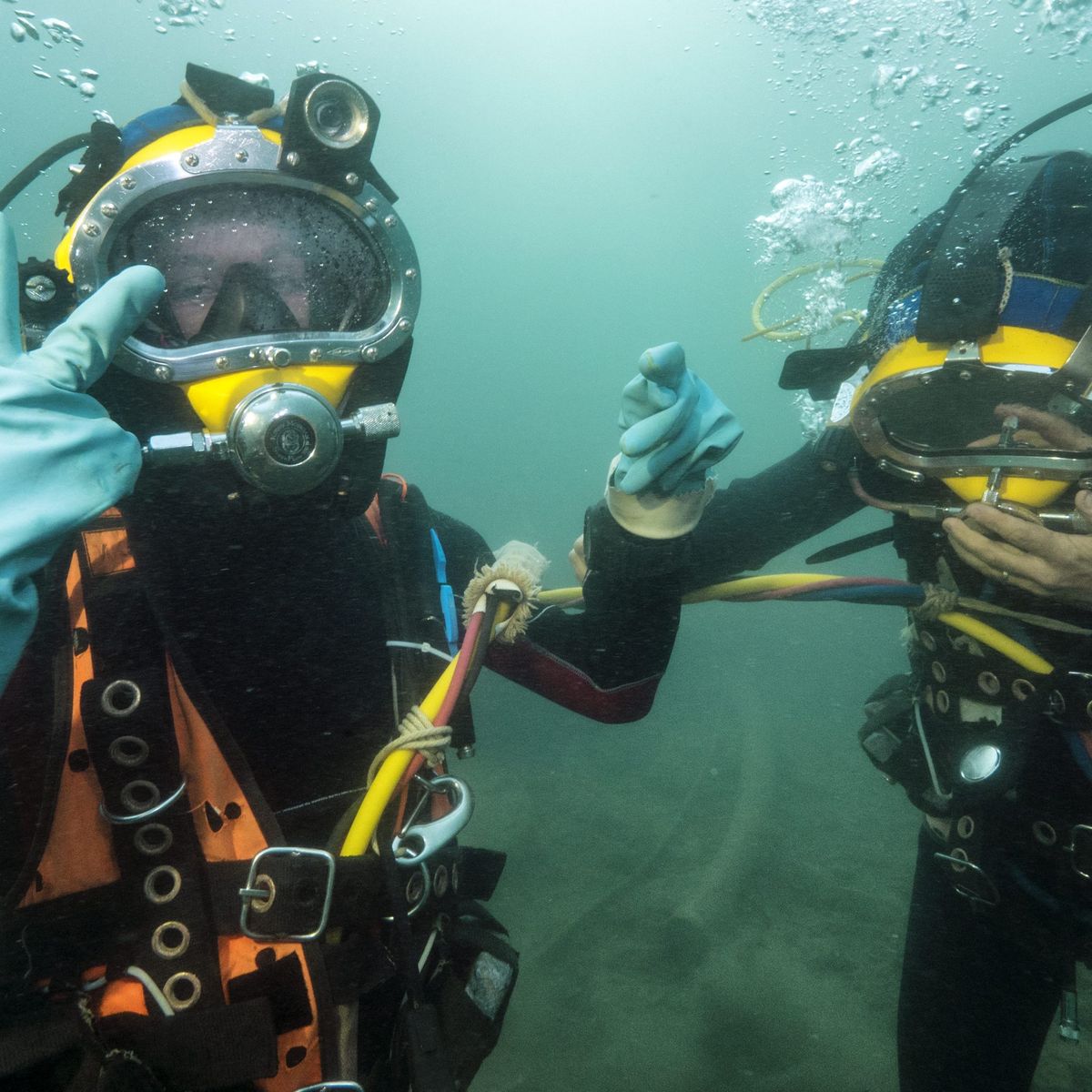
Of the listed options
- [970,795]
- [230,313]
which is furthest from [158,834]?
[970,795]

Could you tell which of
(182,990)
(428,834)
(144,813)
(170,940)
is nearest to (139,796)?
(144,813)

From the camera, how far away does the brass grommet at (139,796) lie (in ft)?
4.68

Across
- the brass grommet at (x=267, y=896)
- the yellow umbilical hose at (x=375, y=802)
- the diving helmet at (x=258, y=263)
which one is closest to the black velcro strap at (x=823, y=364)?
the diving helmet at (x=258, y=263)

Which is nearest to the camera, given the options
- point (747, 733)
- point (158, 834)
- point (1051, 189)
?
point (158, 834)

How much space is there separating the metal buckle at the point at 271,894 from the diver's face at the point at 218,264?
1.24 m

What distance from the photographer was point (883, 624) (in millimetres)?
21703

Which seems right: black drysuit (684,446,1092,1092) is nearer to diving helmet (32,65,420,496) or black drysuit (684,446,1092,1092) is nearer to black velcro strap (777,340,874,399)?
black velcro strap (777,340,874,399)

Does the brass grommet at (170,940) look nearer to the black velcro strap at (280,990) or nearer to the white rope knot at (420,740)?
the black velcro strap at (280,990)

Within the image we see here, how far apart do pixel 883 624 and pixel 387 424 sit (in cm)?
2315

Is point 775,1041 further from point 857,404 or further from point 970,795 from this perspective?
point 857,404

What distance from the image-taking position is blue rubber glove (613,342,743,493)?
1.67 metres

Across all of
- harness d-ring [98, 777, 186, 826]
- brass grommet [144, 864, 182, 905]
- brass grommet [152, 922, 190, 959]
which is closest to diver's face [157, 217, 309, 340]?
harness d-ring [98, 777, 186, 826]

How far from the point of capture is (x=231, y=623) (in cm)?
169

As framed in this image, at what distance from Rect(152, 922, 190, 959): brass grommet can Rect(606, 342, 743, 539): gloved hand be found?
145 centimetres
